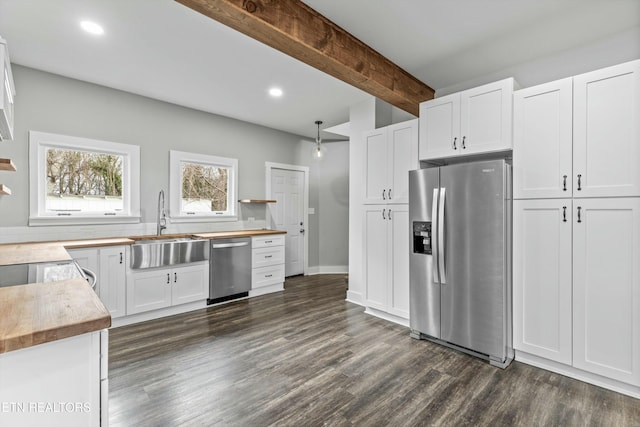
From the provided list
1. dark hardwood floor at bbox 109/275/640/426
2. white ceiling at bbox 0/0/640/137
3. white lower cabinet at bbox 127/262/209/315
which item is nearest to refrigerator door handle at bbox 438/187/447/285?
dark hardwood floor at bbox 109/275/640/426

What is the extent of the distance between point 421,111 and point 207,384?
10.3 ft

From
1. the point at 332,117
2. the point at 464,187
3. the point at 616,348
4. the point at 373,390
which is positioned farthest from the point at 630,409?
the point at 332,117

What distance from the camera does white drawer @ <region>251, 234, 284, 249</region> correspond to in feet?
14.6

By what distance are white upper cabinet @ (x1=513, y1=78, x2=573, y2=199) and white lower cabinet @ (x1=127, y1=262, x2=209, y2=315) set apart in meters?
3.64

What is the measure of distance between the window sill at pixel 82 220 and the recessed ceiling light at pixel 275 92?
7.73 ft

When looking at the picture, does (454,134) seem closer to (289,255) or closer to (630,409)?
(630,409)

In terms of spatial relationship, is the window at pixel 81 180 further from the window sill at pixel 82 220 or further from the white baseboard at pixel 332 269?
the white baseboard at pixel 332 269

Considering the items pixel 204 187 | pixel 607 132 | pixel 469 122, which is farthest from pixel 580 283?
pixel 204 187

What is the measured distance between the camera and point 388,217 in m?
3.48

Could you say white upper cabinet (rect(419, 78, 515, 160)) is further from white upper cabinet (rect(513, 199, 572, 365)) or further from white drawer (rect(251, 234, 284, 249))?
white drawer (rect(251, 234, 284, 249))

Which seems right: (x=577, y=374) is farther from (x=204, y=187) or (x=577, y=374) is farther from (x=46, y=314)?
(x=204, y=187)

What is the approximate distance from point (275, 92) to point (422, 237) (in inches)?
98.2

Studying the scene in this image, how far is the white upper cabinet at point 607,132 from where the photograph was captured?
205 centimetres

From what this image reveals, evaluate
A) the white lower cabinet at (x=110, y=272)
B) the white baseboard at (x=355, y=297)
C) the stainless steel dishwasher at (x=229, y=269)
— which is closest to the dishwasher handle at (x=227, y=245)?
the stainless steel dishwasher at (x=229, y=269)
